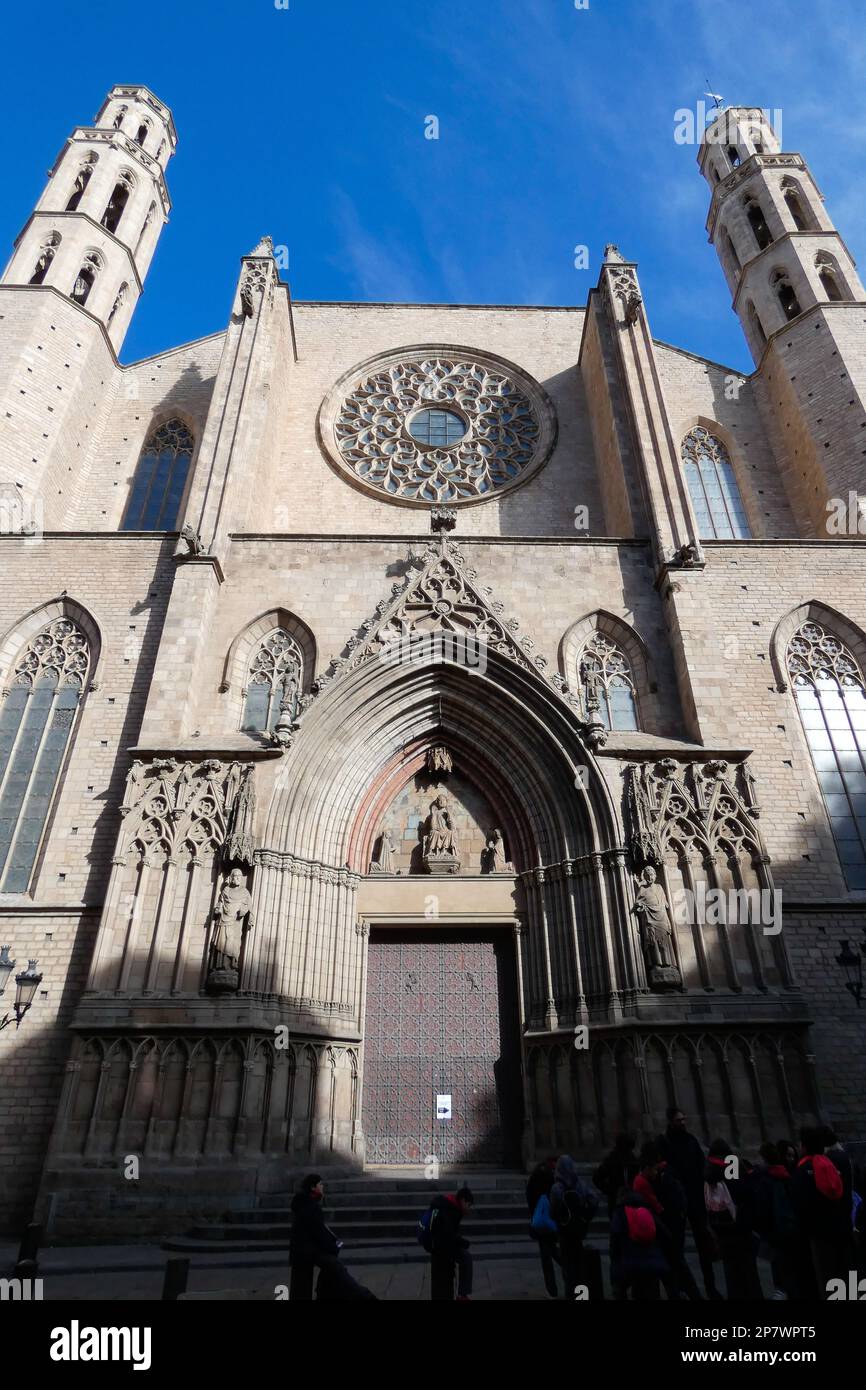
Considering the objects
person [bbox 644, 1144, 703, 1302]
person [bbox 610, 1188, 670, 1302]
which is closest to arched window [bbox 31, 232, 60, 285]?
person [bbox 644, 1144, 703, 1302]

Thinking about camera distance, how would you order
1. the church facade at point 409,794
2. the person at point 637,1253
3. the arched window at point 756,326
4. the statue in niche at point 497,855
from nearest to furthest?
the person at point 637,1253
the church facade at point 409,794
the statue in niche at point 497,855
the arched window at point 756,326

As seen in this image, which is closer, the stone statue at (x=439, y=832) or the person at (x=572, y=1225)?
the person at (x=572, y=1225)

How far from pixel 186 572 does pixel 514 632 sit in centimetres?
581

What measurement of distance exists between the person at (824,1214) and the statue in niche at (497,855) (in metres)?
7.59

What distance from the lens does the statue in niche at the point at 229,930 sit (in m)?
10.1

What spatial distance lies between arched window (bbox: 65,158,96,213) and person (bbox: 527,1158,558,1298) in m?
26.0

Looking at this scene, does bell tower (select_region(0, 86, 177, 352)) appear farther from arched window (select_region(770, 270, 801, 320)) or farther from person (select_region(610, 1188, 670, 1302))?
person (select_region(610, 1188, 670, 1302))

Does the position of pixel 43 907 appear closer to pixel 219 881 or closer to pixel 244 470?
pixel 219 881

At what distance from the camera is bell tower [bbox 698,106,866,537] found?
18.0 metres

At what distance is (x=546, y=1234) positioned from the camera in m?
5.96

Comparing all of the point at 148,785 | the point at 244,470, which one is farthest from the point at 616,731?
the point at 244,470

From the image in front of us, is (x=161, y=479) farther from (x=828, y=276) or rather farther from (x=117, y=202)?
(x=828, y=276)

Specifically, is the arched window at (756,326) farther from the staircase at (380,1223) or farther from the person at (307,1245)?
the person at (307,1245)

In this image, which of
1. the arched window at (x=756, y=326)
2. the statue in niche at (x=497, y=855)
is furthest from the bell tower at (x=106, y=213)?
the arched window at (x=756, y=326)
